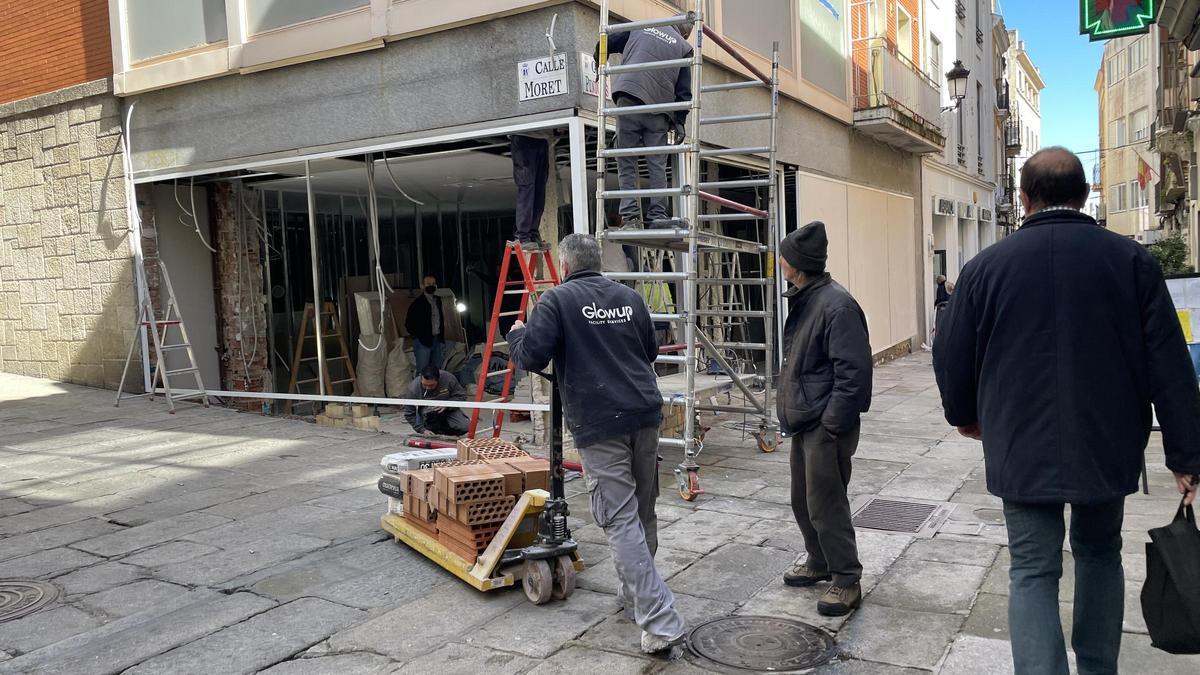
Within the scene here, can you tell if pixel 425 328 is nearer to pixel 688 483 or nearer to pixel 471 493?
pixel 688 483

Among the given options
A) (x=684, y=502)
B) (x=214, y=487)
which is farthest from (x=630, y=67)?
(x=214, y=487)

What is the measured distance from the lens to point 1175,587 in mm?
2711

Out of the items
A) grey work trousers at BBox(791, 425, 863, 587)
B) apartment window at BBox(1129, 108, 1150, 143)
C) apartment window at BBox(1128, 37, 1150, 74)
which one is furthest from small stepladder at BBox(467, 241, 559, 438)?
apartment window at BBox(1129, 108, 1150, 143)

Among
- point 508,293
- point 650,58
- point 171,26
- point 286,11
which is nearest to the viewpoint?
point 650,58

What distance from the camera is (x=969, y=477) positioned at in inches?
263

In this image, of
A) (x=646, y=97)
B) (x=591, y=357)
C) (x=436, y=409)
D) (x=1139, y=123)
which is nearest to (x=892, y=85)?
(x=646, y=97)

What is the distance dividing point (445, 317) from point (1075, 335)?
406 inches

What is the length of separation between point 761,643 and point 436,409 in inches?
201

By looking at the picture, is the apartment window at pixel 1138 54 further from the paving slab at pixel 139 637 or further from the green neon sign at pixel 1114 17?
the paving slab at pixel 139 637

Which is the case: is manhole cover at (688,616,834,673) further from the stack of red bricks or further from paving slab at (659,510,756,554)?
the stack of red bricks

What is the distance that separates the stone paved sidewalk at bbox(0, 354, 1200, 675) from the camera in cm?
370

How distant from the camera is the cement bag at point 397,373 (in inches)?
453

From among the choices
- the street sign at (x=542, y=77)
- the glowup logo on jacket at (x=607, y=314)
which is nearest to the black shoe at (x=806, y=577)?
the glowup logo on jacket at (x=607, y=314)

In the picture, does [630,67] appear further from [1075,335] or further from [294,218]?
[294,218]
